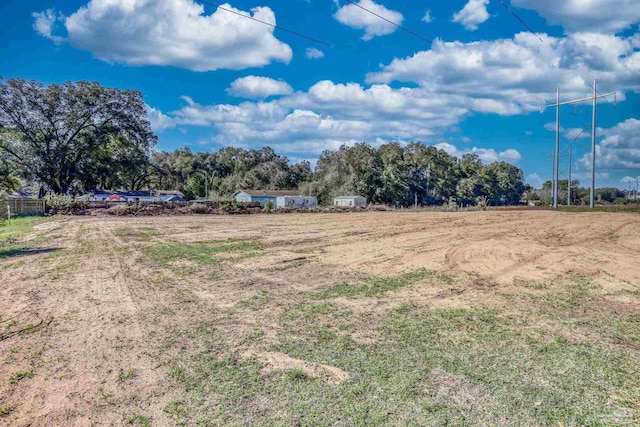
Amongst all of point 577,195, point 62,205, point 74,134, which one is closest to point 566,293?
point 62,205

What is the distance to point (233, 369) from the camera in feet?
14.8

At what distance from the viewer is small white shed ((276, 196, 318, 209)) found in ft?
219

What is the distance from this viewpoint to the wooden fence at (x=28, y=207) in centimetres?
3322

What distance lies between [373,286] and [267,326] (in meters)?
3.13

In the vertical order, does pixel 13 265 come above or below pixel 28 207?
below

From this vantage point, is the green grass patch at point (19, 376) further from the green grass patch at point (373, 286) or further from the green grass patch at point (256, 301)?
the green grass patch at point (373, 286)

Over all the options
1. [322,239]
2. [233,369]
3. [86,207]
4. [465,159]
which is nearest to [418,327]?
[233,369]

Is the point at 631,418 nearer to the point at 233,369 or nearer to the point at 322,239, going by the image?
the point at 233,369

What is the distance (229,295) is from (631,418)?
19.3 feet

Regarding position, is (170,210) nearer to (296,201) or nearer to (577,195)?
(296,201)

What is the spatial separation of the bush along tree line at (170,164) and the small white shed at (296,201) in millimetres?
4676

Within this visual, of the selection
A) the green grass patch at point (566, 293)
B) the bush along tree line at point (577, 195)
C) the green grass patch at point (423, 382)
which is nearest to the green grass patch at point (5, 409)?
the green grass patch at point (423, 382)

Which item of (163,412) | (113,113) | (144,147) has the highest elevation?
(113,113)

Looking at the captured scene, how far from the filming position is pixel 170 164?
295 ft
